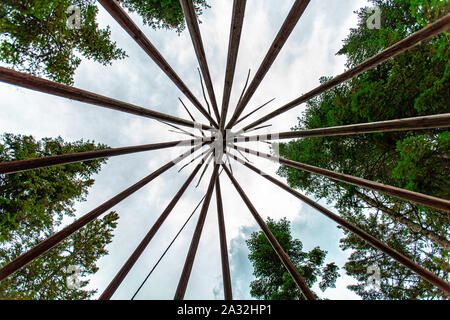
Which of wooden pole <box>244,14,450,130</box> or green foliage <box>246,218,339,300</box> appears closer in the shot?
wooden pole <box>244,14,450,130</box>

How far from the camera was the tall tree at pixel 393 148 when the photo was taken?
21.4 feet

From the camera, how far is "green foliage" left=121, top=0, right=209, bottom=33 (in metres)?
9.18

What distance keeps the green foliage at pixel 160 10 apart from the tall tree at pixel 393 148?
27.0 feet

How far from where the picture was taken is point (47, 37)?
7012 mm

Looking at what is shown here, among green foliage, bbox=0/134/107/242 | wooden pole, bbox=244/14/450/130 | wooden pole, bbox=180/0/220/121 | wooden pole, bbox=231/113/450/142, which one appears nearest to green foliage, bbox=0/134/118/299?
green foliage, bbox=0/134/107/242

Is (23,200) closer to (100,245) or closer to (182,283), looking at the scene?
(100,245)

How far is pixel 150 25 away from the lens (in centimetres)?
1078

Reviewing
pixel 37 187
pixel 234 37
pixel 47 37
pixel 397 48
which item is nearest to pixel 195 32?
pixel 234 37

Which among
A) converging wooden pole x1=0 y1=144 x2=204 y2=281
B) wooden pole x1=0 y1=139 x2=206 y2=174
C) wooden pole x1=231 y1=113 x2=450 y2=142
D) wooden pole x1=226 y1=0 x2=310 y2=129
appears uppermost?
wooden pole x1=226 y1=0 x2=310 y2=129

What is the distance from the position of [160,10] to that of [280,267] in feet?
46.6

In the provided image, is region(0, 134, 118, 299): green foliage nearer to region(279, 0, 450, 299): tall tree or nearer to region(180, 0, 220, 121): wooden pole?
region(180, 0, 220, 121): wooden pole

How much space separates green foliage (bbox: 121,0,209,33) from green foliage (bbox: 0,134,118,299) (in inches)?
270
